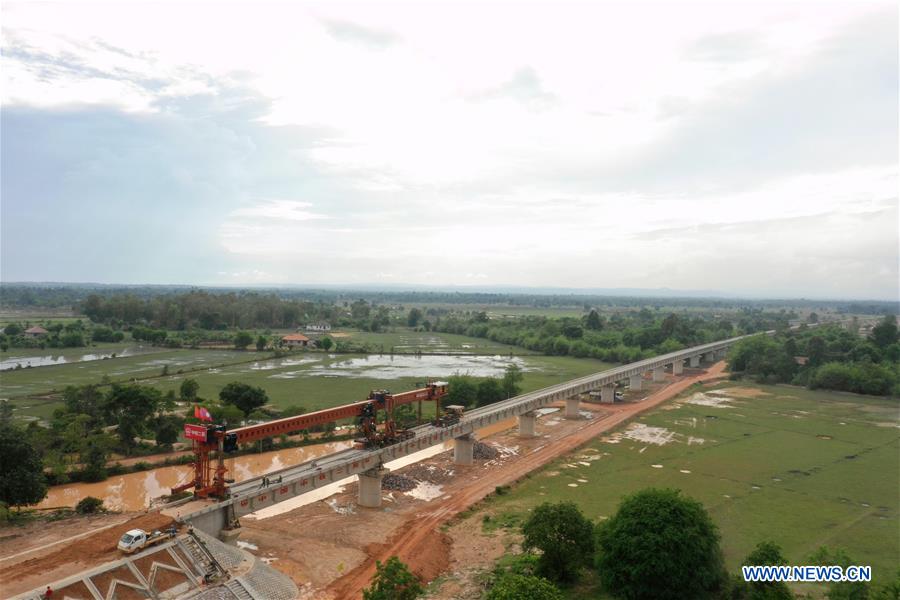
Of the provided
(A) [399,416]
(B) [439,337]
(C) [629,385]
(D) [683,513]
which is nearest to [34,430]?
(A) [399,416]

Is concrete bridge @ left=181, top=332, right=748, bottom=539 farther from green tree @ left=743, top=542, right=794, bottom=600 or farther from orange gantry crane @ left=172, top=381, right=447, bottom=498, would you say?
green tree @ left=743, top=542, right=794, bottom=600

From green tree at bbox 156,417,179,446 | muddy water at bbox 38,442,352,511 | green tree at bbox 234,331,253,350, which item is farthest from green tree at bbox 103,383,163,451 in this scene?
green tree at bbox 234,331,253,350

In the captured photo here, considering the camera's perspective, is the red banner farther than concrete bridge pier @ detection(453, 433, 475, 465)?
No

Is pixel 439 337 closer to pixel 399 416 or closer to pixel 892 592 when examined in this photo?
pixel 399 416

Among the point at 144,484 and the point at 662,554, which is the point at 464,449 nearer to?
the point at 144,484

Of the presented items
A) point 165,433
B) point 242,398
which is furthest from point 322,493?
point 242,398
